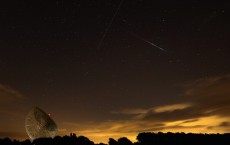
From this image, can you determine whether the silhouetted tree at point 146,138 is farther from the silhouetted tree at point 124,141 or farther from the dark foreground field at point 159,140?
the silhouetted tree at point 124,141

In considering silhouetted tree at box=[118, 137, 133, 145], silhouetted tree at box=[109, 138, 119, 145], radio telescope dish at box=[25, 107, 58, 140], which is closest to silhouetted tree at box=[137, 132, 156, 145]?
silhouetted tree at box=[118, 137, 133, 145]

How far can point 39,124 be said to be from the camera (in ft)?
118

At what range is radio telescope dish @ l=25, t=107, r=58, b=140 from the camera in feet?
116

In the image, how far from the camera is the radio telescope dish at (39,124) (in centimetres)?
3544

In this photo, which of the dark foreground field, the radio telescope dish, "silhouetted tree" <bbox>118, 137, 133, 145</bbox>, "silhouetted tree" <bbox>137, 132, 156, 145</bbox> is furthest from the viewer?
the radio telescope dish

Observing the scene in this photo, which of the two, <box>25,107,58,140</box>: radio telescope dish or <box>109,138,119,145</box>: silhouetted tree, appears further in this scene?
<box>25,107,58,140</box>: radio telescope dish

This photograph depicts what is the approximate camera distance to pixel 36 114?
36281 mm

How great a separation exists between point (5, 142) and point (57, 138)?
6.95ft

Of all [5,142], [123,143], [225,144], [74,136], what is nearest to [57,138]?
[74,136]

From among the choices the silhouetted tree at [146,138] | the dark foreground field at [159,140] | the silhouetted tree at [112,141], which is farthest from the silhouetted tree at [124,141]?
the silhouetted tree at [146,138]

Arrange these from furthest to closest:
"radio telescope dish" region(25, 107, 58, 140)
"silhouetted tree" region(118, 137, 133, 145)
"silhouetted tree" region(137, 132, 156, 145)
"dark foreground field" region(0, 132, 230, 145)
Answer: "radio telescope dish" region(25, 107, 58, 140) → "silhouetted tree" region(137, 132, 156, 145) → "silhouetted tree" region(118, 137, 133, 145) → "dark foreground field" region(0, 132, 230, 145)

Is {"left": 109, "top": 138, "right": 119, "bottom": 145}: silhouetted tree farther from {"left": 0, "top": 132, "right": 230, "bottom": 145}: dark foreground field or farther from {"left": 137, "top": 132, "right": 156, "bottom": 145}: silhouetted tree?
{"left": 137, "top": 132, "right": 156, "bottom": 145}: silhouetted tree

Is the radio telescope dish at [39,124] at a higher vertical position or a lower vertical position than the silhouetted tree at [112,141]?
higher

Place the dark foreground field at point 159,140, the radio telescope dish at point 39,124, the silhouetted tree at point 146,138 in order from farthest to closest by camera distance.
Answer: the radio telescope dish at point 39,124
the silhouetted tree at point 146,138
the dark foreground field at point 159,140
